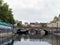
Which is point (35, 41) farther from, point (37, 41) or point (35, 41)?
point (37, 41)

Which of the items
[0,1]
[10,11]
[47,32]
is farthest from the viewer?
[47,32]

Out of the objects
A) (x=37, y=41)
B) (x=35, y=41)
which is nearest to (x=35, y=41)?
(x=35, y=41)

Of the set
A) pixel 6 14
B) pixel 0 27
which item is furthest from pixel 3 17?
pixel 0 27

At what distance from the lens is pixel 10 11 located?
316 ft

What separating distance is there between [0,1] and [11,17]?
598 inches

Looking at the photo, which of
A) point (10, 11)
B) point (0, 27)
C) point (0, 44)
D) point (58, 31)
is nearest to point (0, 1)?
point (10, 11)

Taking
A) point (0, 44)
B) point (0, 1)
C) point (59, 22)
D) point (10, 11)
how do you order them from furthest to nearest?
point (59, 22) → point (10, 11) → point (0, 1) → point (0, 44)

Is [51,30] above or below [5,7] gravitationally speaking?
below

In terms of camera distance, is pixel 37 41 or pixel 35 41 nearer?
pixel 35 41

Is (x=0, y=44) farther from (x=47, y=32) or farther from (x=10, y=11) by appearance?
(x=47, y=32)

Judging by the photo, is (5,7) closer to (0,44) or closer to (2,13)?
(2,13)

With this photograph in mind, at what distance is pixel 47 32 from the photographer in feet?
441

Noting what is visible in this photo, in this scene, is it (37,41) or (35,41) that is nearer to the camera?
(35,41)

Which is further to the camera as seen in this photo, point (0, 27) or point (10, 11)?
point (10, 11)
